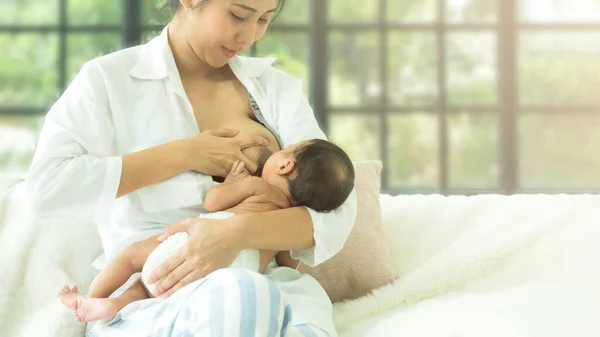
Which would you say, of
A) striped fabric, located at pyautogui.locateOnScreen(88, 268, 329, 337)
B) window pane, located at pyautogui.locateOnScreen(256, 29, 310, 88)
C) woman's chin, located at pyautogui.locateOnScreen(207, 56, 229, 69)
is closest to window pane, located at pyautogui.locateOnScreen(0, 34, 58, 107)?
window pane, located at pyautogui.locateOnScreen(256, 29, 310, 88)

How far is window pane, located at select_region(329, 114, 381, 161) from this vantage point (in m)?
3.99

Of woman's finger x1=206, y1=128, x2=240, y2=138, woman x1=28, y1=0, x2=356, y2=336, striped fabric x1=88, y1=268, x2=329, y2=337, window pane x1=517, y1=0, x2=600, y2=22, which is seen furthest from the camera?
window pane x1=517, y1=0, x2=600, y2=22

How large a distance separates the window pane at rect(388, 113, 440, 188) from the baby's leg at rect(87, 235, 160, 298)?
2.74m

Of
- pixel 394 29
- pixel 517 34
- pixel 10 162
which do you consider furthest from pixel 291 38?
pixel 10 162

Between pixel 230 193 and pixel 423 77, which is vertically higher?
pixel 230 193

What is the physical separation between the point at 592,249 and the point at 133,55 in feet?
4.25

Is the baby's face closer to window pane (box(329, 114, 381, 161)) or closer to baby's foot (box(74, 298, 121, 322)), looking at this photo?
baby's foot (box(74, 298, 121, 322))

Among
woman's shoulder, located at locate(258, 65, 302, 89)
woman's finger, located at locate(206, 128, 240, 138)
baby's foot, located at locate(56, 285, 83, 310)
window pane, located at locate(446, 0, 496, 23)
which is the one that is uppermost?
window pane, located at locate(446, 0, 496, 23)

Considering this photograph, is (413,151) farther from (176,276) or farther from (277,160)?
(176,276)

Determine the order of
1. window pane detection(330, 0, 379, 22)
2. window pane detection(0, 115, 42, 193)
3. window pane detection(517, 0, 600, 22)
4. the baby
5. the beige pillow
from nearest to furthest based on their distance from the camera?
the baby, the beige pillow, window pane detection(0, 115, 42, 193), window pane detection(330, 0, 379, 22), window pane detection(517, 0, 600, 22)

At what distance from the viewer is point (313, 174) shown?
145cm

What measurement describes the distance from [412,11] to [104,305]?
3.06 metres

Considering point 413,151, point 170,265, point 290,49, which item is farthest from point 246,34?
point 413,151

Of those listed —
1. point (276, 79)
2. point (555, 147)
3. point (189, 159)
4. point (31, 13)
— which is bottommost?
point (555, 147)
